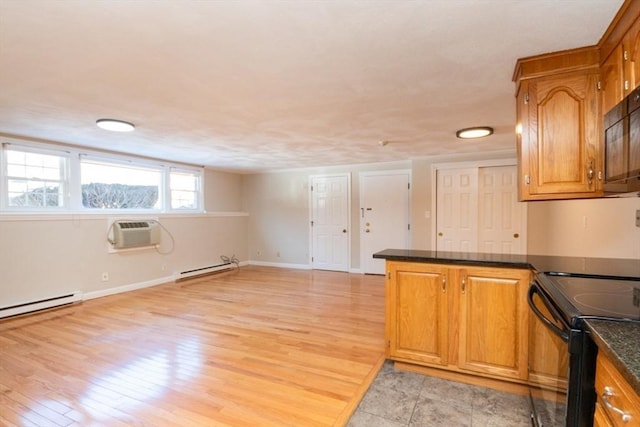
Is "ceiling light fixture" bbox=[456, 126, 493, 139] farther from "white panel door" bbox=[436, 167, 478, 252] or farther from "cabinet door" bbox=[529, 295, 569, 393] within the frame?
"cabinet door" bbox=[529, 295, 569, 393]

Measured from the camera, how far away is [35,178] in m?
Answer: 4.06

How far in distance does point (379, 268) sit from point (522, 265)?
4.06 metres

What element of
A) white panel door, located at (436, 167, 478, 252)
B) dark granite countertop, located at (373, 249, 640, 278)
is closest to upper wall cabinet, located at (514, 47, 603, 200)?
dark granite countertop, located at (373, 249, 640, 278)

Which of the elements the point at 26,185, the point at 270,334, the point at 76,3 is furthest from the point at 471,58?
the point at 26,185

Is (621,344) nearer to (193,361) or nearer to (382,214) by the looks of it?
(193,361)

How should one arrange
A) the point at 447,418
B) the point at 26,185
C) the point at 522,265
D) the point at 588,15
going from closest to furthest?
1. the point at 588,15
2. the point at 447,418
3. the point at 522,265
4. the point at 26,185

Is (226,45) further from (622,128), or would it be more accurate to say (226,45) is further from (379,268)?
(379,268)

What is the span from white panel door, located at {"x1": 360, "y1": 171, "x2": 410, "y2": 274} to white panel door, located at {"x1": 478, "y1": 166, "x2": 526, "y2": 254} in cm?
123

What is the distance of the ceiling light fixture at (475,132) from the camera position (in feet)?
11.8

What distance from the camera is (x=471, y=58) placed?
6.41ft

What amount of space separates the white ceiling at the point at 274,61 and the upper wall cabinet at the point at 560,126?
128 millimetres

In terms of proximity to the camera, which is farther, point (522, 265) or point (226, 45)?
point (522, 265)

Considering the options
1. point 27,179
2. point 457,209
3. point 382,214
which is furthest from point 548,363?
point 27,179

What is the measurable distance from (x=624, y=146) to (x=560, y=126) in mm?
655
